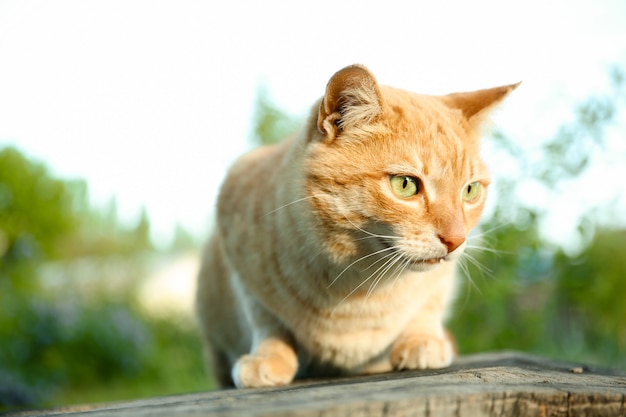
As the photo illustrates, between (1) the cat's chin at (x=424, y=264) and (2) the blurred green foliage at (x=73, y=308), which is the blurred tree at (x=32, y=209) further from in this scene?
(1) the cat's chin at (x=424, y=264)

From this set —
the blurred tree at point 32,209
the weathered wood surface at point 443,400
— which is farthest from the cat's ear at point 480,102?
the blurred tree at point 32,209

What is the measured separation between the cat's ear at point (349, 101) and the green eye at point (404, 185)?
0.24 metres

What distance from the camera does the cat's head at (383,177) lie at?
6.56ft

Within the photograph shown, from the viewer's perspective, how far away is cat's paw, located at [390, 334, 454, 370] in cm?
226

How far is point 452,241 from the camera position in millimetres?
1984

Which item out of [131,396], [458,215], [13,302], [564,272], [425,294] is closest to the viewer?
[458,215]

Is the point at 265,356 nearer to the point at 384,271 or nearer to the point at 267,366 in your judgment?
the point at 267,366

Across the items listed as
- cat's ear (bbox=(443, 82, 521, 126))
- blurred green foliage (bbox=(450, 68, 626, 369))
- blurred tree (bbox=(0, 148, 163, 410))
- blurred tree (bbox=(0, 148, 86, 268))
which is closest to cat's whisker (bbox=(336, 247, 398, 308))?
cat's ear (bbox=(443, 82, 521, 126))

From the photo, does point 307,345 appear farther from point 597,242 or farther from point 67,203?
point 67,203

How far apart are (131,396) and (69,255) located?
12.1ft

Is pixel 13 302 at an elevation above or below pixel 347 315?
below

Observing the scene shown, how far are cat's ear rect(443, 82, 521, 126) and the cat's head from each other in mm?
193

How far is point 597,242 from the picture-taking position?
14.7 ft

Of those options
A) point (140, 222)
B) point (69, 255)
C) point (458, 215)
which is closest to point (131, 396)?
point (140, 222)
